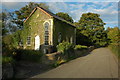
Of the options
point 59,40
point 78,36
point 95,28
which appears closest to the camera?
point 59,40

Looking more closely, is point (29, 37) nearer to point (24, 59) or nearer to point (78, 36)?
point (24, 59)

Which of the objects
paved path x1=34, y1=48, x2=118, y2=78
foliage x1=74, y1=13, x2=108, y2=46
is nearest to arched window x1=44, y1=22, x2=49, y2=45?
→ paved path x1=34, y1=48, x2=118, y2=78

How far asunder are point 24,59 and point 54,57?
281 centimetres

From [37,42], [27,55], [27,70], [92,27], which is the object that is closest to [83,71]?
[27,70]

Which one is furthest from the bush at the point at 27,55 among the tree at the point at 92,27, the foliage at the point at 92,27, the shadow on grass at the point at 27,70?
the tree at the point at 92,27

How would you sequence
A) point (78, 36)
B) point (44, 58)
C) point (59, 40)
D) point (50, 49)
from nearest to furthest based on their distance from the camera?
point (44, 58), point (50, 49), point (59, 40), point (78, 36)

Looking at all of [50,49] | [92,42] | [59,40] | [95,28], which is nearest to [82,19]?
[95,28]

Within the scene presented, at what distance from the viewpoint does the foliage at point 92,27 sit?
4553 cm

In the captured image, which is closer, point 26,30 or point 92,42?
point 26,30

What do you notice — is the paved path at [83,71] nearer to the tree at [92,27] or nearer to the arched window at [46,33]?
the arched window at [46,33]

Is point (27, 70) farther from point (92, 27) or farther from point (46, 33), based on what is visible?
point (92, 27)

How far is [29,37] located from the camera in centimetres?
2348

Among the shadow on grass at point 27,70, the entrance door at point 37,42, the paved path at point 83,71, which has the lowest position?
the paved path at point 83,71

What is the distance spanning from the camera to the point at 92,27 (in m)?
46.9
